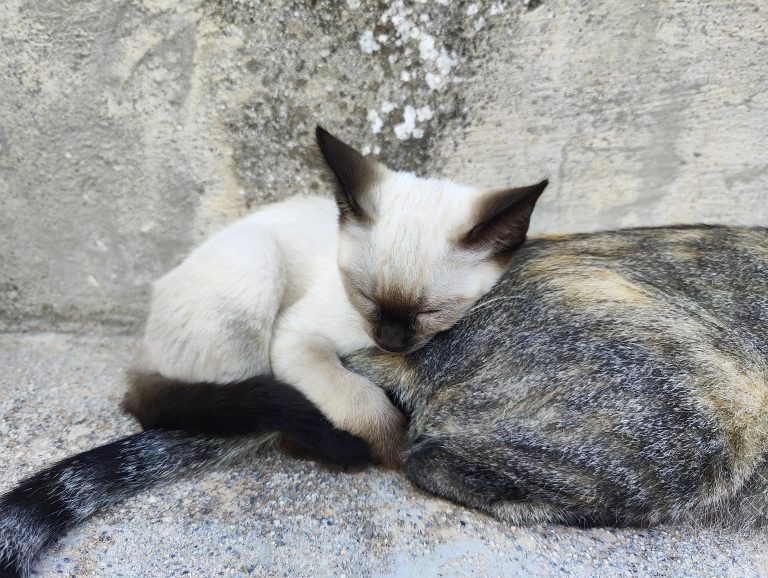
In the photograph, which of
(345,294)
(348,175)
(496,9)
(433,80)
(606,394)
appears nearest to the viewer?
(606,394)

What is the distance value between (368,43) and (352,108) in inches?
12.7

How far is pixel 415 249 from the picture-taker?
7.76 feet

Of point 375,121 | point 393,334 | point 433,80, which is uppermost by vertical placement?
point 433,80

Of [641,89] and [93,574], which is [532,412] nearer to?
[93,574]

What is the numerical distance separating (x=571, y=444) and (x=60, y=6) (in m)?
3.04

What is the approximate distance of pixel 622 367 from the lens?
2170 millimetres

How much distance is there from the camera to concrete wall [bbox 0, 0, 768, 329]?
3.04 metres

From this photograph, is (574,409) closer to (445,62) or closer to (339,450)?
(339,450)

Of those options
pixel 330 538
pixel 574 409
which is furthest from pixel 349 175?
pixel 330 538

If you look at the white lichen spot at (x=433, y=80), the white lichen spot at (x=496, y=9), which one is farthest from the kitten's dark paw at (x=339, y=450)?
the white lichen spot at (x=496, y=9)

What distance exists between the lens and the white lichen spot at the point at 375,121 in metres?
3.21

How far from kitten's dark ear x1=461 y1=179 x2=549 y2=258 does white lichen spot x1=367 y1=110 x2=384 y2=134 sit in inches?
40.3

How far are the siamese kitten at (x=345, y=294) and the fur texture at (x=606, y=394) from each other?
0.16 meters

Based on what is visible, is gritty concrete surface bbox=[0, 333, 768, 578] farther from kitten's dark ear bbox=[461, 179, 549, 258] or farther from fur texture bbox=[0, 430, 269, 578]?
kitten's dark ear bbox=[461, 179, 549, 258]
